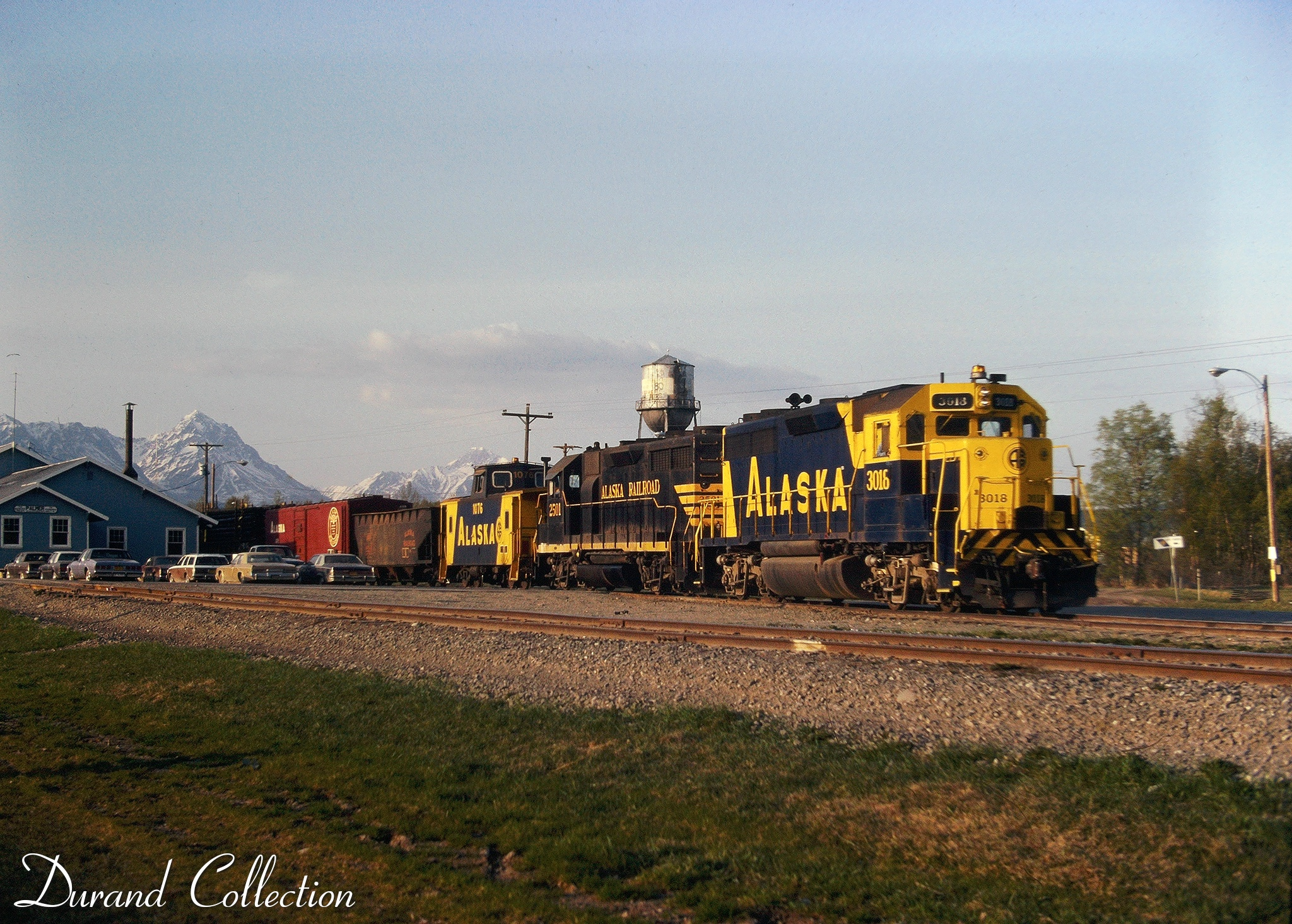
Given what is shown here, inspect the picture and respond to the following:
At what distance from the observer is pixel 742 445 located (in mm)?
23062

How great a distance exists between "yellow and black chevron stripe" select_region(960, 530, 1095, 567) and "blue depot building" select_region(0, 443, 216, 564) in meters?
48.4

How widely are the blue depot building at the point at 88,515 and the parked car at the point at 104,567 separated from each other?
1145cm

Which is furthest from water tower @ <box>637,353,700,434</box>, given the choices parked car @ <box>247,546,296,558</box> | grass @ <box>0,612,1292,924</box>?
grass @ <box>0,612,1292,924</box>

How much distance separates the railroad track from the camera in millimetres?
10695

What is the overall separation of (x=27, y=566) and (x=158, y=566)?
5268 millimetres

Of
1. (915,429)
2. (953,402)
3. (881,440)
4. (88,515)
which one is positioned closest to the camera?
(953,402)

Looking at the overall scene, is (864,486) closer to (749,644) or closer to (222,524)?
(749,644)

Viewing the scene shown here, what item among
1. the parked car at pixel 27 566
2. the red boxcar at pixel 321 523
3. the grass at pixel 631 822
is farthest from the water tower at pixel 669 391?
the grass at pixel 631 822

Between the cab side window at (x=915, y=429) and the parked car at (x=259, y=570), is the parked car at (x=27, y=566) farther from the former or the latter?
the cab side window at (x=915, y=429)

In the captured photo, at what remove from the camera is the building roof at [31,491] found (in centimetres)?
5122

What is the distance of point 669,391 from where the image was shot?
50.5 meters

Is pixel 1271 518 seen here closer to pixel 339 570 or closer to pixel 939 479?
pixel 939 479

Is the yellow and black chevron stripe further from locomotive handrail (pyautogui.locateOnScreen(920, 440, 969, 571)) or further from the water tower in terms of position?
the water tower
